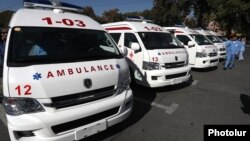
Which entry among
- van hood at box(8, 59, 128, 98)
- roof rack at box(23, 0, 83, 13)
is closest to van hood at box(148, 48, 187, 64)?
roof rack at box(23, 0, 83, 13)

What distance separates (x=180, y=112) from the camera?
5.19 m

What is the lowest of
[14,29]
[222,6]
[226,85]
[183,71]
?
[226,85]

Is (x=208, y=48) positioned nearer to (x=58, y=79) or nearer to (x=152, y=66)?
(x=152, y=66)

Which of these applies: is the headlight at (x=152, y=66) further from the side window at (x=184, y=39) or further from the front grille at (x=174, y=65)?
the side window at (x=184, y=39)

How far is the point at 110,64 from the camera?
3781 mm

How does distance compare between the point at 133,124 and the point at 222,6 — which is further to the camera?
the point at 222,6

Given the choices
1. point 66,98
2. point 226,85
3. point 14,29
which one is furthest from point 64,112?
point 226,85

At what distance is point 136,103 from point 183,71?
1.89 m

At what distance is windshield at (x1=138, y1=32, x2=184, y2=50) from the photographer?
6793mm

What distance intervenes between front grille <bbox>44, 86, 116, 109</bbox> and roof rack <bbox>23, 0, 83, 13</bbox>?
7.14 ft

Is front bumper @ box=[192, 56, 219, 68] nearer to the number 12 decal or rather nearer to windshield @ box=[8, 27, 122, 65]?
windshield @ box=[8, 27, 122, 65]

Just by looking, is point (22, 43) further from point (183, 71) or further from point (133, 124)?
point (183, 71)

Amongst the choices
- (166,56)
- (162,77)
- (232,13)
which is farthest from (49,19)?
(232,13)

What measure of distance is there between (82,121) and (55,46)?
1.34 m
